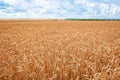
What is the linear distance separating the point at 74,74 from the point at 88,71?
39cm

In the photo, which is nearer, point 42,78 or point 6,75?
point 42,78

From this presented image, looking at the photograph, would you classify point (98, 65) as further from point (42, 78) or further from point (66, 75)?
point (42, 78)

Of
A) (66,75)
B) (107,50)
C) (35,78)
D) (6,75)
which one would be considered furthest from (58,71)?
(107,50)

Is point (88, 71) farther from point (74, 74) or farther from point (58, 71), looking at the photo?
point (58, 71)

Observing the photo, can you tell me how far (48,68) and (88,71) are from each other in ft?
2.63

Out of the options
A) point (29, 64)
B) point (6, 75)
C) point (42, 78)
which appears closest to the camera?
point (42, 78)

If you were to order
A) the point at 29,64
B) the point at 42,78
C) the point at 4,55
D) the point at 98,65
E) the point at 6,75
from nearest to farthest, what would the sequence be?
the point at 42,78, the point at 6,75, the point at 29,64, the point at 98,65, the point at 4,55

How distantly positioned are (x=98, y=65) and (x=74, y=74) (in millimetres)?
928

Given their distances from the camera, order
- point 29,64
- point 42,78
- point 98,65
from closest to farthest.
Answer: point 42,78 < point 29,64 < point 98,65

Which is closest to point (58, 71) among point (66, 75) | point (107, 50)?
point (66, 75)

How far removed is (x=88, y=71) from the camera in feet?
11.1

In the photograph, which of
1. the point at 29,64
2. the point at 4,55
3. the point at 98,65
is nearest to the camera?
the point at 29,64

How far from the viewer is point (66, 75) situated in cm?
302

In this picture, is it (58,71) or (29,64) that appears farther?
(29,64)
